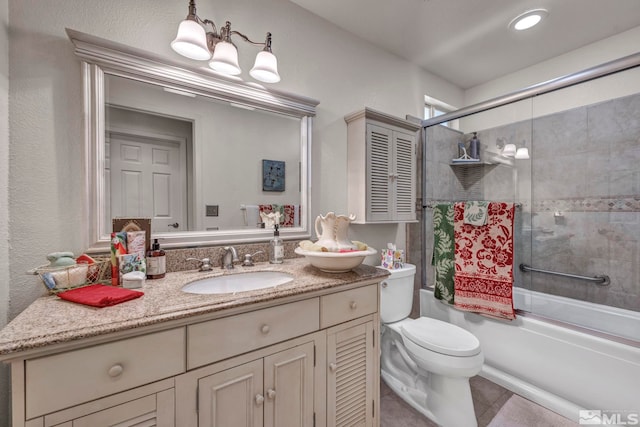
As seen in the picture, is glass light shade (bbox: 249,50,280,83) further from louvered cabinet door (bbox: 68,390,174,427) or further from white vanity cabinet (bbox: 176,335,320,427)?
louvered cabinet door (bbox: 68,390,174,427)

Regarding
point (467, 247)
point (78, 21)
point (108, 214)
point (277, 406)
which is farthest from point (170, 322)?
point (467, 247)

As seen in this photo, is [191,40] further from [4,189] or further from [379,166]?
[379,166]

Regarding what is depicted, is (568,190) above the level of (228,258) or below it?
above

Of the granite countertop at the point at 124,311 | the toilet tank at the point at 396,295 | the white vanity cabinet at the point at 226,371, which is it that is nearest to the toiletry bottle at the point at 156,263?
the granite countertop at the point at 124,311

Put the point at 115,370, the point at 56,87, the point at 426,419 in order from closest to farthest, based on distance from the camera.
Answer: the point at 115,370, the point at 56,87, the point at 426,419

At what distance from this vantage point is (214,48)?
4.26 ft

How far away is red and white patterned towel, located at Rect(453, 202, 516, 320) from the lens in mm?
1783

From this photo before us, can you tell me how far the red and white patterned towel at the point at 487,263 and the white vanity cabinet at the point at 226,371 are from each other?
1042 millimetres

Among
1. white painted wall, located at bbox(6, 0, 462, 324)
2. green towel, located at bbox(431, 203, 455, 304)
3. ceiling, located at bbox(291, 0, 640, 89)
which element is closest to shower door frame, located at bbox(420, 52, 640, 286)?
green towel, located at bbox(431, 203, 455, 304)

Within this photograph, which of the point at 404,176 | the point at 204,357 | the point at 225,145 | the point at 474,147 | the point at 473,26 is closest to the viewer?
the point at 204,357

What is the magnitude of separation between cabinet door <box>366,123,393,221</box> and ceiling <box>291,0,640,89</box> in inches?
29.2

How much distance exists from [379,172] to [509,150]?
1373mm

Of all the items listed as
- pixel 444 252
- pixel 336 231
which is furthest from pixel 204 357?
pixel 444 252

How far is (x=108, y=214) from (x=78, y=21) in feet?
2.66
